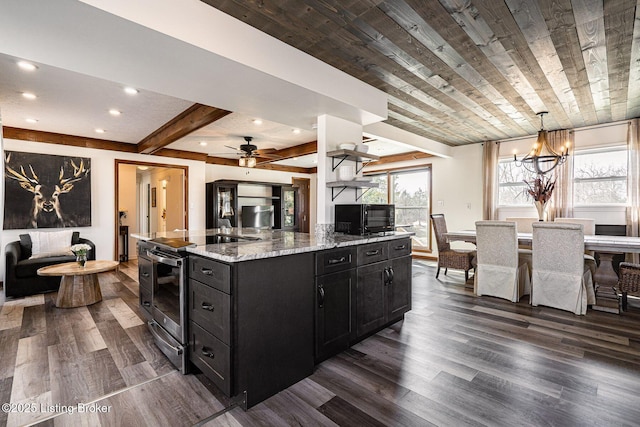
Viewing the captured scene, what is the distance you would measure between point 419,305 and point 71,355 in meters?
3.38

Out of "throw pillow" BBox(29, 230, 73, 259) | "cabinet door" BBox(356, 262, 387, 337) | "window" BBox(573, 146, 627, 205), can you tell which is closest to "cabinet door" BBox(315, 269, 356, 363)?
"cabinet door" BBox(356, 262, 387, 337)

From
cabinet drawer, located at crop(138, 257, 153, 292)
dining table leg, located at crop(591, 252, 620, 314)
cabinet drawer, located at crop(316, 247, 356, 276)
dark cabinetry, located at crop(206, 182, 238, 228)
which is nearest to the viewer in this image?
cabinet drawer, located at crop(316, 247, 356, 276)

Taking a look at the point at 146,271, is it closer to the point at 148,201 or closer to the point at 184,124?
the point at 184,124

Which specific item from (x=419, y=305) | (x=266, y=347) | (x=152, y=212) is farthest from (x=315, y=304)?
(x=152, y=212)

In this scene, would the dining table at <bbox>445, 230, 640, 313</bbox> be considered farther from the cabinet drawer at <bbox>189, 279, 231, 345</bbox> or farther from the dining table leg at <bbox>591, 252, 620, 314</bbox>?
the cabinet drawer at <bbox>189, 279, 231, 345</bbox>

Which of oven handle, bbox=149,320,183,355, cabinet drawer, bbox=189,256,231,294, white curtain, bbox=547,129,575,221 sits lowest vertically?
oven handle, bbox=149,320,183,355

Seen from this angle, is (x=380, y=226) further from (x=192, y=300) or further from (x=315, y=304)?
(x=192, y=300)

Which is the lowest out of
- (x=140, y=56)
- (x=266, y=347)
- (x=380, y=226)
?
(x=266, y=347)

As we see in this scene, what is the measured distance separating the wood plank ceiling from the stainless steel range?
5.66 ft

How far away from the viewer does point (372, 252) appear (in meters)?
2.59

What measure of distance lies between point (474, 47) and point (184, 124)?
3562mm

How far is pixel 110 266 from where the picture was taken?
3.75 meters

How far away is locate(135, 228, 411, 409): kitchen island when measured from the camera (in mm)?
1704

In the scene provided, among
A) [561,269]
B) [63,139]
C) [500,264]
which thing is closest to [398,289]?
[500,264]
